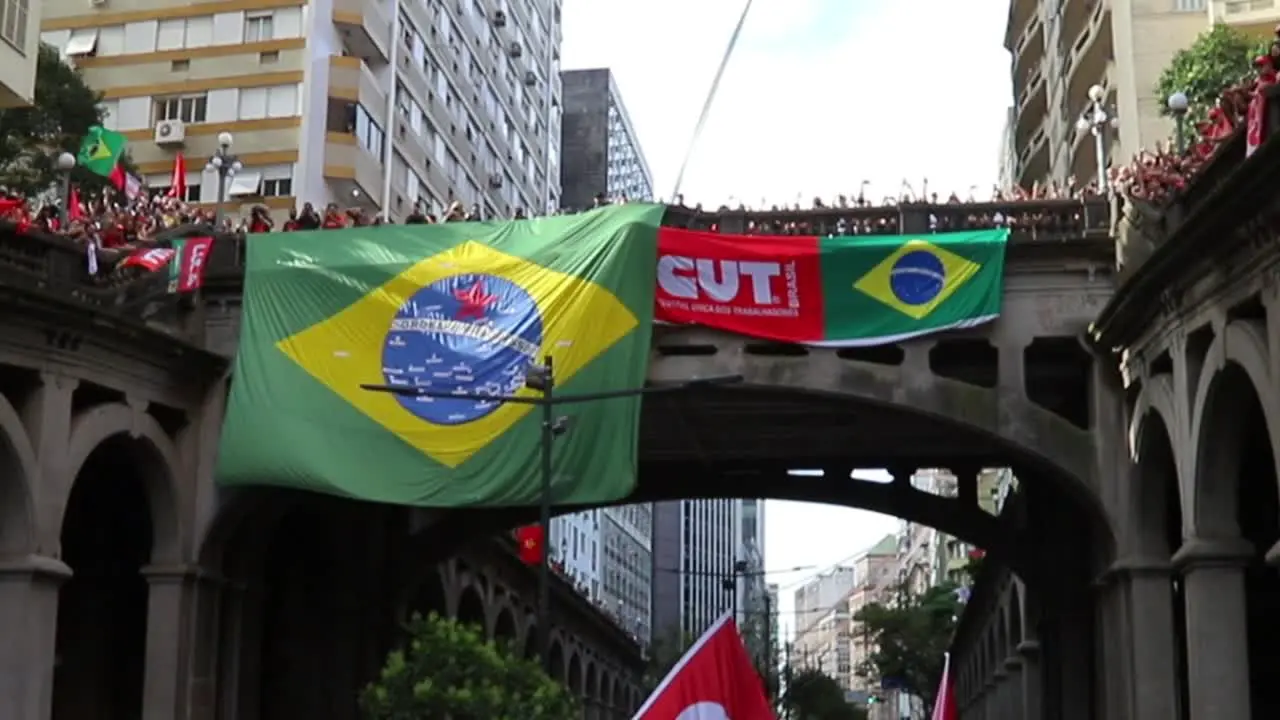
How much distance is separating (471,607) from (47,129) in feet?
54.0

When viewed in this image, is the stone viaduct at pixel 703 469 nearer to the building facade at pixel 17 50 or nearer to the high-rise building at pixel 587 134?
the building facade at pixel 17 50

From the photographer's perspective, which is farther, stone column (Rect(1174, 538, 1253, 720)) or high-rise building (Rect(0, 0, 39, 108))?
high-rise building (Rect(0, 0, 39, 108))

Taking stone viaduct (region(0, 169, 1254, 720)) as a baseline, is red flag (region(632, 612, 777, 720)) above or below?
below

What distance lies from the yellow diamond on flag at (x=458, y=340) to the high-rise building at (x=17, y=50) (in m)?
9.18

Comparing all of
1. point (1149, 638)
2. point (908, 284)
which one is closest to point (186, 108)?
point (908, 284)

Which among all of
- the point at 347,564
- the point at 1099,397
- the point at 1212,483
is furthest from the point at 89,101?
the point at 1212,483

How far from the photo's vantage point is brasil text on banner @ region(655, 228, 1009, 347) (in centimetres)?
2747

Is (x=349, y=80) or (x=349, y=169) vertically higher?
(x=349, y=80)

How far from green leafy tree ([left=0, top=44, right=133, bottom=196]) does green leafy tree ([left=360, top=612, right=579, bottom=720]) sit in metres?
23.0

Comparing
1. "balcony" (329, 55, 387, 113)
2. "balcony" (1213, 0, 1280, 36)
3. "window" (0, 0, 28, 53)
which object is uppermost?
"balcony" (329, 55, 387, 113)

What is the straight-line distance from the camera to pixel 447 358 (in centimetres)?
2811

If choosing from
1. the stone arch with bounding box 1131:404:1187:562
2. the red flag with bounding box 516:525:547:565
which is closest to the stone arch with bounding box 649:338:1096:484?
the stone arch with bounding box 1131:404:1187:562

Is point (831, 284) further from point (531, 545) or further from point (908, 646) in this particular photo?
point (908, 646)

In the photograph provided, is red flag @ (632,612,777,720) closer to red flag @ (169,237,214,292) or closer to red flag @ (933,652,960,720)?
red flag @ (933,652,960,720)
